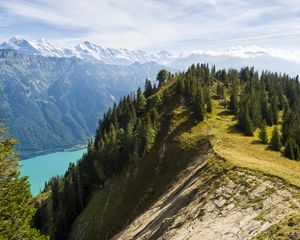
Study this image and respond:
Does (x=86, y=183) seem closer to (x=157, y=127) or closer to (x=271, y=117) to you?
(x=157, y=127)

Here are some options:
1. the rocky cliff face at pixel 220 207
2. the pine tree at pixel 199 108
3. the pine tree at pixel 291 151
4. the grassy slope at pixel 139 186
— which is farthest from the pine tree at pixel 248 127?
the rocky cliff face at pixel 220 207

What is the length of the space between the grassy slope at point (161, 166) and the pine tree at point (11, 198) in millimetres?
34114

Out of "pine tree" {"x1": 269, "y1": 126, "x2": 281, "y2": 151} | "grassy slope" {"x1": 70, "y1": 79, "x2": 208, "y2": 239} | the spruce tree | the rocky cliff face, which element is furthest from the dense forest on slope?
the rocky cliff face

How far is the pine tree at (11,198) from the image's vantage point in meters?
28.9

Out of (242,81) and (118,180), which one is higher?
(242,81)

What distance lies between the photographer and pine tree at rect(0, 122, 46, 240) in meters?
28.9

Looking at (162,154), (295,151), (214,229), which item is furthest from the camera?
(162,154)

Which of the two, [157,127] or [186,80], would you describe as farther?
[186,80]

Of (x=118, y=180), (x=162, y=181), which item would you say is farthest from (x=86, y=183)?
(x=162, y=181)

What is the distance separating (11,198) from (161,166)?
49015 mm

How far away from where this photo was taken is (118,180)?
84.7 m

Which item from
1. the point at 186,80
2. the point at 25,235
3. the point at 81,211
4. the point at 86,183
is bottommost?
the point at 81,211

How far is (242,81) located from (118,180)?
99.2m

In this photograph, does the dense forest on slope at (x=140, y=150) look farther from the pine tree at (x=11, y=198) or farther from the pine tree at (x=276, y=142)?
the pine tree at (x=11, y=198)
